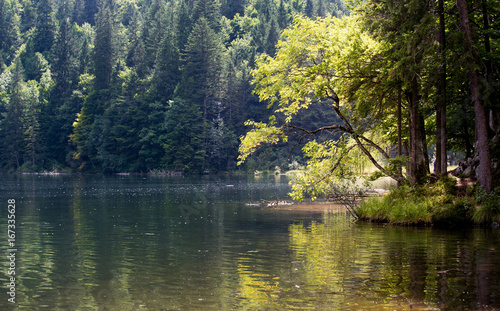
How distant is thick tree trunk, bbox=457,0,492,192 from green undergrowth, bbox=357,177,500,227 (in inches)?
25.7

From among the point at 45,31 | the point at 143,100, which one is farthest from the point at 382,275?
the point at 45,31

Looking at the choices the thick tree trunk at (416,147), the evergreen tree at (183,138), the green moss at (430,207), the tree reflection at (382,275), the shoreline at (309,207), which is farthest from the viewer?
the evergreen tree at (183,138)

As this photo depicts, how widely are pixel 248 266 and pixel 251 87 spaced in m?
95.8

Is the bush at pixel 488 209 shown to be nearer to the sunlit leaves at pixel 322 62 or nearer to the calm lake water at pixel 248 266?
the calm lake water at pixel 248 266

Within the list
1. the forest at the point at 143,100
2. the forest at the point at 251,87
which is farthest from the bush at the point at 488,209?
the forest at the point at 143,100

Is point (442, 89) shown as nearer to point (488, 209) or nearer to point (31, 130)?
point (488, 209)

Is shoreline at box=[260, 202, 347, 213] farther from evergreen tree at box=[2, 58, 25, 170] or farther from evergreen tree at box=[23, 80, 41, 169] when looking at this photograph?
evergreen tree at box=[2, 58, 25, 170]

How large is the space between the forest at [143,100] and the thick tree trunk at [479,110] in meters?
75.3

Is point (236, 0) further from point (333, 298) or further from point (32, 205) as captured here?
point (333, 298)

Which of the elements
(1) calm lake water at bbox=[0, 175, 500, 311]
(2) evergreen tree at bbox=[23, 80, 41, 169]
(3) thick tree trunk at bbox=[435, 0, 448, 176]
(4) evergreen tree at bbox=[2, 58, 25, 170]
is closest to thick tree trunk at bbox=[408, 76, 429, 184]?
(3) thick tree trunk at bbox=[435, 0, 448, 176]

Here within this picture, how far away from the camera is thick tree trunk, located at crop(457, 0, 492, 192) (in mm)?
22547

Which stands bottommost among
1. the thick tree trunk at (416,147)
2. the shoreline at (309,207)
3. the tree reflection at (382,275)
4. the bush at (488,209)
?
the tree reflection at (382,275)

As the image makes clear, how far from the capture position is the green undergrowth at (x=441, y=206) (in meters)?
21.9

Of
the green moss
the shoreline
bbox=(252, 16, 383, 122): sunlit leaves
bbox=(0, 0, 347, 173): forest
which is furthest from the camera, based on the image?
bbox=(0, 0, 347, 173): forest
